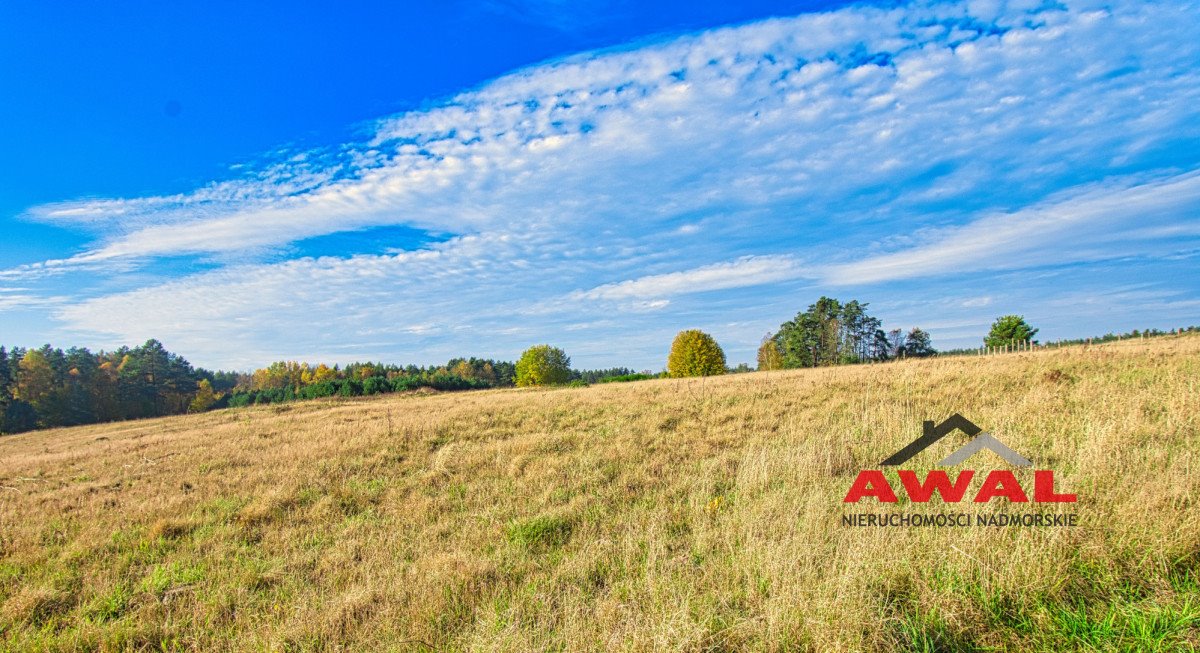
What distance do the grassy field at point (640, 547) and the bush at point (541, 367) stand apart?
217 ft

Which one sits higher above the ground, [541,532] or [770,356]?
[770,356]

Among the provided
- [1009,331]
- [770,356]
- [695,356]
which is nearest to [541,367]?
[695,356]

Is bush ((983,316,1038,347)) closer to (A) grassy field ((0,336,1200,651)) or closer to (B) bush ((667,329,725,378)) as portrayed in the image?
(B) bush ((667,329,725,378))

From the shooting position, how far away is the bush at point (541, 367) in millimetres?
78250

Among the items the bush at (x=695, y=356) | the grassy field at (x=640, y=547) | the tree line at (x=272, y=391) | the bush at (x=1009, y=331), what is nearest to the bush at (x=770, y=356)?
the tree line at (x=272, y=391)

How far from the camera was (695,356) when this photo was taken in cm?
7012

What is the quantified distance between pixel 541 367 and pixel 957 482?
242ft

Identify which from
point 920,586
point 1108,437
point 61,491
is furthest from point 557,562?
point 61,491

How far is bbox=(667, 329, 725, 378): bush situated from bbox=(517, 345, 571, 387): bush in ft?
59.3

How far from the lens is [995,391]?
40.2ft

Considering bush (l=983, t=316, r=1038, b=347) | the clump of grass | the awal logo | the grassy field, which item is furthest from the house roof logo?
bush (l=983, t=316, r=1038, b=347)

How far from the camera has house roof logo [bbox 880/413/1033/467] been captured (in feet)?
22.1

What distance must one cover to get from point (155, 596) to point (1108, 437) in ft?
38.2

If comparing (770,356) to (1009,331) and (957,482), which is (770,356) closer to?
(1009,331)
